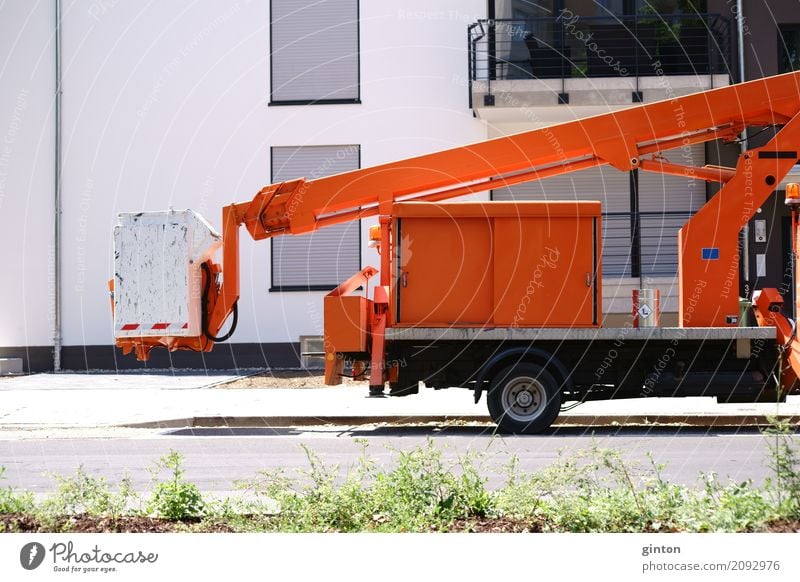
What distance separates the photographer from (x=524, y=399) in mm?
13602

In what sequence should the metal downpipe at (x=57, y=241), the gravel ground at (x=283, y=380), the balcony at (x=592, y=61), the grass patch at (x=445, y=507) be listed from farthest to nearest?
the metal downpipe at (x=57, y=241)
the balcony at (x=592, y=61)
the gravel ground at (x=283, y=380)
the grass patch at (x=445, y=507)

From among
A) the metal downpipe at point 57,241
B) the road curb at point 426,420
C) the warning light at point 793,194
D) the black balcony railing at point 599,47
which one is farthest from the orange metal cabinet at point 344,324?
the metal downpipe at point 57,241

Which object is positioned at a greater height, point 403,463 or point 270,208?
point 270,208

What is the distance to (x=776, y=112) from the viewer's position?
1395 centimetres

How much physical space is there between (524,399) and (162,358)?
1314cm

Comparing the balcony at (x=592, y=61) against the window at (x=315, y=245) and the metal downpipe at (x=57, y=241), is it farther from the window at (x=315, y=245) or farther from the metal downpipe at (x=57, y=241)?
the metal downpipe at (x=57, y=241)

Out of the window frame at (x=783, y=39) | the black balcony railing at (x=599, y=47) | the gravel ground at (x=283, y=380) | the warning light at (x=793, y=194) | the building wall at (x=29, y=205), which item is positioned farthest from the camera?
the building wall at (x=29, y=205)

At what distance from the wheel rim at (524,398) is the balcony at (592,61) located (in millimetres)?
9772

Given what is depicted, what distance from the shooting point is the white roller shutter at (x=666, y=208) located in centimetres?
2342

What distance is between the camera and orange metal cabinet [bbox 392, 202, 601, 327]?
13.5m

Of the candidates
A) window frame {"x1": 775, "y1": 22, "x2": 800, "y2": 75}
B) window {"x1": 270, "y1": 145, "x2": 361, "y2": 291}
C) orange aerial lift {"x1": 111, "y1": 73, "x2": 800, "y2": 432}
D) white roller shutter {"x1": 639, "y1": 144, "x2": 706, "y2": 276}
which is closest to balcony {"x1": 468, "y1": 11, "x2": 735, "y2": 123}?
window frame {"x1": 775, "y1": 22, "x2": 800, "y2": 75}
